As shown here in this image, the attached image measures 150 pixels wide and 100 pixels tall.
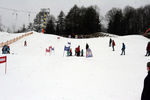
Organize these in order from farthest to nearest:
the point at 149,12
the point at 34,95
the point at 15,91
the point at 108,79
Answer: the point at 149,12
the point at 108,79
the point at 15,91
the point at 34,95

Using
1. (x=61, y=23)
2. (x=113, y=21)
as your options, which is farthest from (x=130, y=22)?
(x=61, y=23)

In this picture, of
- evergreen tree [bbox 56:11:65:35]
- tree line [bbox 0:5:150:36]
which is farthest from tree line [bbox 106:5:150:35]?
evergreen tree [bbox 56:11:65:35]

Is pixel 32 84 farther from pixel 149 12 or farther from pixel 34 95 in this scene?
pixel 149 12

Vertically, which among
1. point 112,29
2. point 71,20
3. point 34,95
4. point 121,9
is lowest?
point 34,95

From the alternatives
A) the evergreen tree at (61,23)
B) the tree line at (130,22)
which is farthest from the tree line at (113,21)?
the evergreen tree at (61,23)

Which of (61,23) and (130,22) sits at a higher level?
(61,23)

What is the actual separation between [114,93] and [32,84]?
3.96 m

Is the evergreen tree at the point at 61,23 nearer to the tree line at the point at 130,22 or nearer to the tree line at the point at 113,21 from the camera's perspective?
→ the tree line at the point at 113,21

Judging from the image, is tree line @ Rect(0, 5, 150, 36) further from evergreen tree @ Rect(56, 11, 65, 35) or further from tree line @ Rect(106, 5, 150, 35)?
evergreen tree @ Rect(56, 11, 65, 35)

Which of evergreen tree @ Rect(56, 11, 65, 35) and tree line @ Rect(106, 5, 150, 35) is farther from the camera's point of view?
evergreen tree @ Rect(56, 11, 65, 35)

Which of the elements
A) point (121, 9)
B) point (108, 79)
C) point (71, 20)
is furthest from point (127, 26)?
point (108, 79)

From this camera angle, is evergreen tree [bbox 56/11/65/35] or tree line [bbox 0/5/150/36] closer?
tree line [bbox 0/5/150/36]

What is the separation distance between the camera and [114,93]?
499 cm

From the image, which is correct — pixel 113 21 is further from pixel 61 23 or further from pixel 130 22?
pixel 61 23
